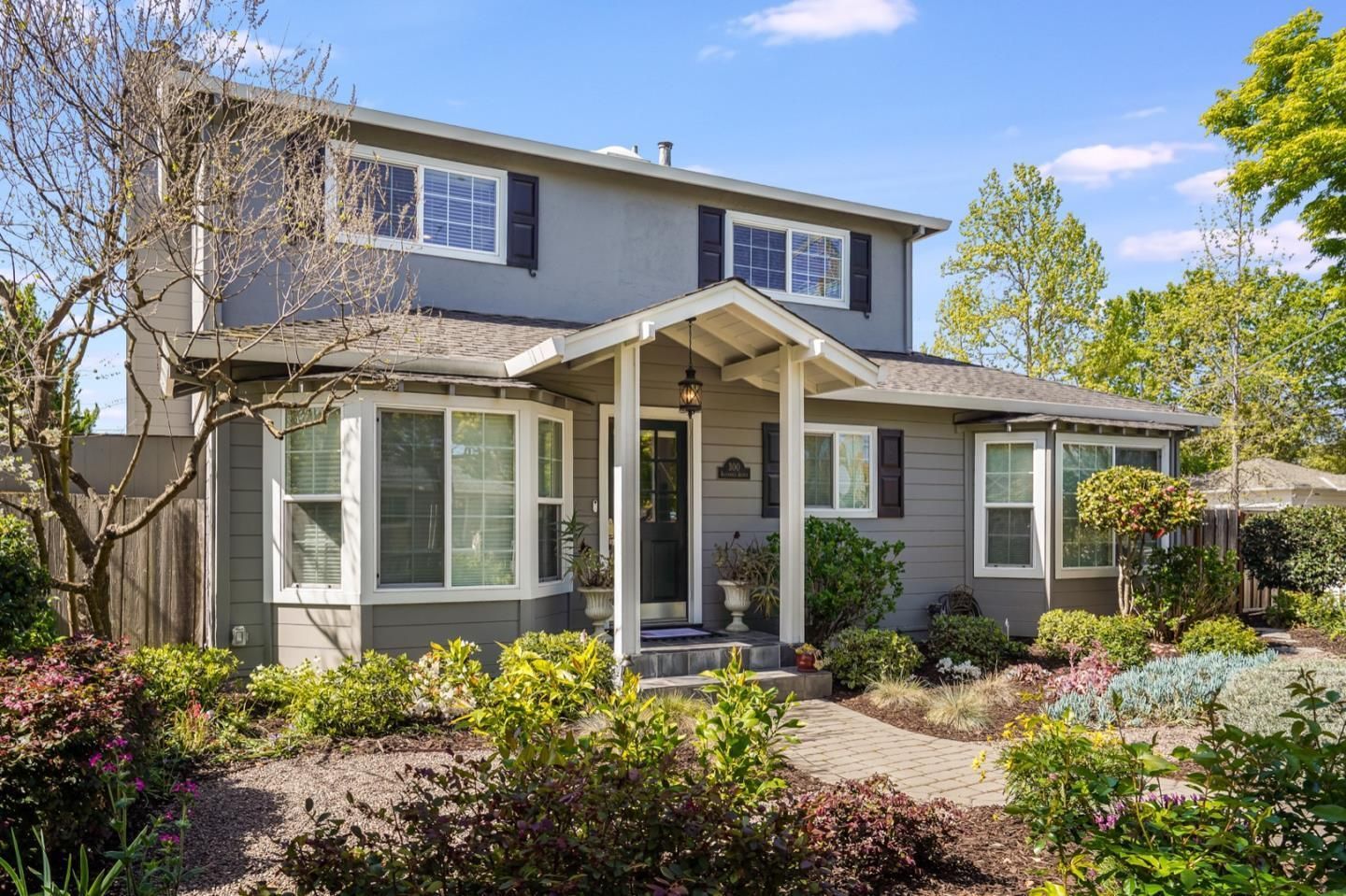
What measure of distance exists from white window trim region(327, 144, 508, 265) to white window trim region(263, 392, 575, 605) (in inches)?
70.0

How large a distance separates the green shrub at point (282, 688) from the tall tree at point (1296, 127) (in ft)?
59.8

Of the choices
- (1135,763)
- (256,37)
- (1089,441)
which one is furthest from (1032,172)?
(1135,763)

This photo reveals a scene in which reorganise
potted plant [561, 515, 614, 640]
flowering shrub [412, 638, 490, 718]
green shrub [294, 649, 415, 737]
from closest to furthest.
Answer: flowering shrub [412, 638, 490, 718], green shrub [294, 649, 415, 737], potted plant [561, 515, 614, 640]

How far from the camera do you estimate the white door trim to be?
30.0 ft

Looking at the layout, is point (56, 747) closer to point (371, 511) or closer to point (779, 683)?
point (371, 511)

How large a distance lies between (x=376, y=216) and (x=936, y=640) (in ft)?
23.7

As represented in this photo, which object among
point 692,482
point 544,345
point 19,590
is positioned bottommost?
point 19,590

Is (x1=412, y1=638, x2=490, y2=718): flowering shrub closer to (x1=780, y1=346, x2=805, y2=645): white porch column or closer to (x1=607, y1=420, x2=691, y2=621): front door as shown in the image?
(x1=607, y1=420, x2=691, y2=621): front door

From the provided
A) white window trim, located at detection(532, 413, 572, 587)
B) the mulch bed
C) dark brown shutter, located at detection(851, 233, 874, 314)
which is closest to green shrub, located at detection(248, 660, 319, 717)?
white window trim, located at detection(532, 413, 572, 587)

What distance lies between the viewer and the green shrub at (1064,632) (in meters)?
9.41

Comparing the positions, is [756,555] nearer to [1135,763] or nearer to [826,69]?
[826,69]

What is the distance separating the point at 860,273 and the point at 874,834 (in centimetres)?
934

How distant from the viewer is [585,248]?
10.7m

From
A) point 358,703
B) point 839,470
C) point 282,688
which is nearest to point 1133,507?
point 839,470
